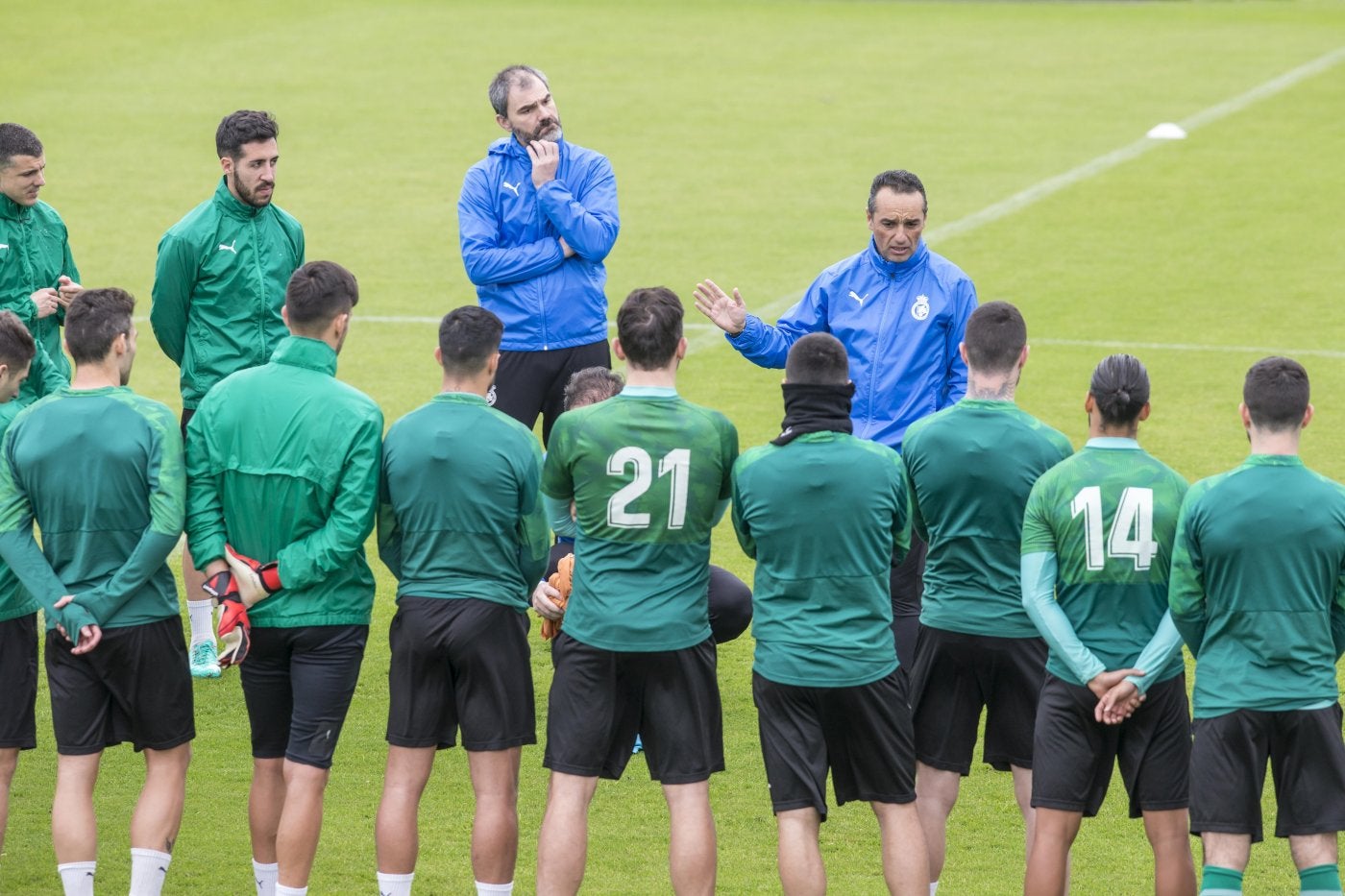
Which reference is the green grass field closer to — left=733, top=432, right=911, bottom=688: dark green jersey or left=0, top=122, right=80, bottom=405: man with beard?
left=733, top=432, right=911, bottom=688: dark green jersey

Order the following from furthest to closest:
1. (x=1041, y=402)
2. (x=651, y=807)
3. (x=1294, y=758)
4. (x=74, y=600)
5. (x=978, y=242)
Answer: (x=978, y=242) → (x=1041, y=402) → (x=651, y=807) → (x=74, y=600) → (x=1294, y=758)

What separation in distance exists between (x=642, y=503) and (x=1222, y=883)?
1966mm

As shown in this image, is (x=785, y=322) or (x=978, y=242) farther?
(x=978, y=242)

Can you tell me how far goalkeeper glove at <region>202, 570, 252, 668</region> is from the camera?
18.5 feet

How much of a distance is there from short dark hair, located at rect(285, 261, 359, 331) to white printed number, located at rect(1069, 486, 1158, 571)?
229 cm

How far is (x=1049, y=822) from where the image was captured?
219 inches

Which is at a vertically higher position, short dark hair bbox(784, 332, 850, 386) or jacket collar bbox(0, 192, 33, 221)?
jacket collar bbox(0, 192, 33, 221)

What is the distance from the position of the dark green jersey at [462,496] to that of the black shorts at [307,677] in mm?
272

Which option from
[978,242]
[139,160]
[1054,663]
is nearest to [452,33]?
[139,160]

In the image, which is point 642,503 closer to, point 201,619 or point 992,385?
point 992,385

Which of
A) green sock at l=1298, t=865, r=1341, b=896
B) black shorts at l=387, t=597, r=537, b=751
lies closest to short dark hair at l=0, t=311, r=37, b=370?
black shorts at l=387, t=597, r=537, b=751

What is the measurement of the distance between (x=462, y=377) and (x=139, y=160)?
683 inches

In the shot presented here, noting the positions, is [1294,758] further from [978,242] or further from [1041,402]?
[978,242]

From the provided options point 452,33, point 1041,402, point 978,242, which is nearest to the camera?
point 1041,402
